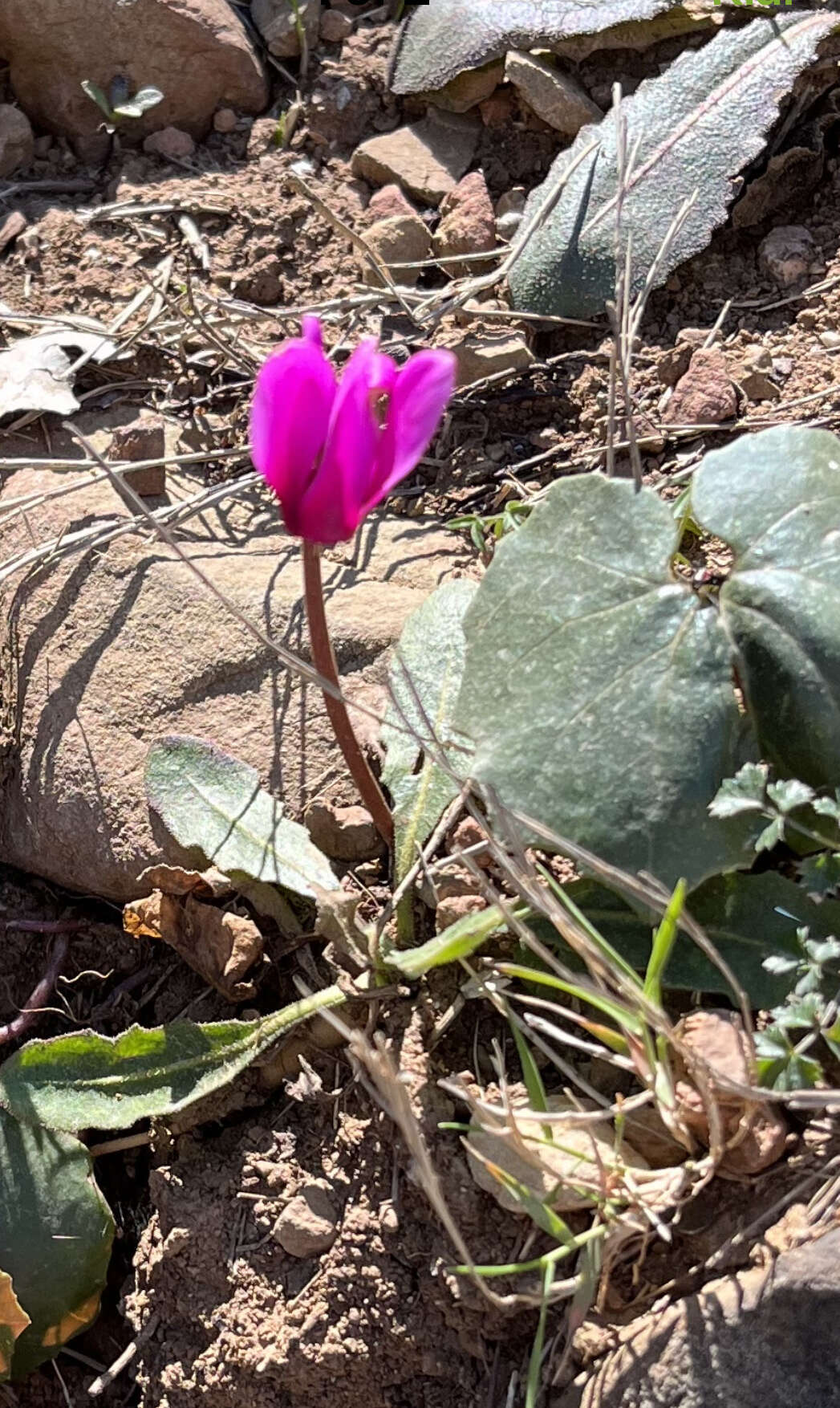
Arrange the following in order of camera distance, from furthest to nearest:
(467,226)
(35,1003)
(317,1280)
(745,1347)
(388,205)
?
(388,205) < (467,226) < (35,1003) < (317,1280) < (745,1347)

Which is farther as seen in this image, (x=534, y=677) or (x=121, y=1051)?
(x=121, y=1051)

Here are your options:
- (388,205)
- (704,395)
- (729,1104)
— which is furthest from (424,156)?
(729,1104)

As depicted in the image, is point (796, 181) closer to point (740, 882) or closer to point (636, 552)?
point (636, 552)

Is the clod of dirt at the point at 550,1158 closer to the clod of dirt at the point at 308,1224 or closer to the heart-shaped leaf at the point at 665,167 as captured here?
the clod of dirt at the point at 308,1224

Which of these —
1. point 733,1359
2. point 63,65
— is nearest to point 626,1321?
point 733,1359

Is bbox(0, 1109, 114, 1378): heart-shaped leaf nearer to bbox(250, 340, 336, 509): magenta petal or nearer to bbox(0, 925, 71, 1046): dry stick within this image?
bbox(0, 925, 71, 1046): dry stick

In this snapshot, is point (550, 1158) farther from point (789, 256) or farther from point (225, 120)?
point (225, 120)

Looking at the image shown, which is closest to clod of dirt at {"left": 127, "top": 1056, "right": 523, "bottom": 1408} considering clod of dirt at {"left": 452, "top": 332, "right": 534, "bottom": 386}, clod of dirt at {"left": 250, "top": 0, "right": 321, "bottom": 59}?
clod of dirt at {"left": 452, "top": 332, "right": 534, "bottom": 386}
